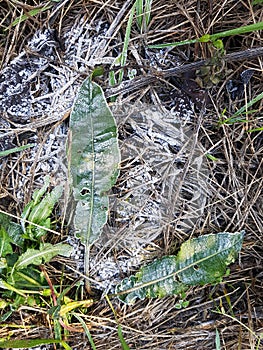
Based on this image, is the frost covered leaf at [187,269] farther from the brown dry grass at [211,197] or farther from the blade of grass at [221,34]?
the blade of grass at [221,34]

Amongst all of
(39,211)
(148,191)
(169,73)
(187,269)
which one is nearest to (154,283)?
(187,269)

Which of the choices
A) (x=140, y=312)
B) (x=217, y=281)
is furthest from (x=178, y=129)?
(x=140, y=312)

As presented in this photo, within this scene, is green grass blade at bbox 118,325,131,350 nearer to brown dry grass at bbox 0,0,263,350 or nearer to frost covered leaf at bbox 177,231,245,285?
brown dry grass at bbox 0,0,263,350

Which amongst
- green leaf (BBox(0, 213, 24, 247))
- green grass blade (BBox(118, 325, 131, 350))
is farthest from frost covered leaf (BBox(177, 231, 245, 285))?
green leaf (BBox(0, 213, 24, 247))

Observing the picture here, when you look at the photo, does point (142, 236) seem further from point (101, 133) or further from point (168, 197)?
point (101, 133)

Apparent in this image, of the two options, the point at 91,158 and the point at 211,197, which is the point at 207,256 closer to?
the point at 211,197
